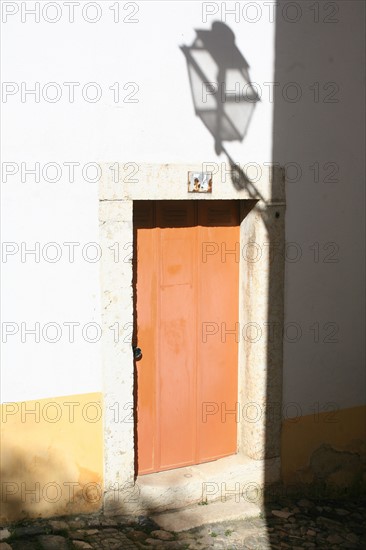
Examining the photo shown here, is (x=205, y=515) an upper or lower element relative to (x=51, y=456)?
lower

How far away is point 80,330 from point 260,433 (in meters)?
1.77

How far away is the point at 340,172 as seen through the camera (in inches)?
228

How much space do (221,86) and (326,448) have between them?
3.10 m

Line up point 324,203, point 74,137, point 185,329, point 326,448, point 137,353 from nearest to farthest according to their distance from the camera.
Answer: point 74,137 → point 137,353 → point 185,329 → point 324,203 → point 326,448

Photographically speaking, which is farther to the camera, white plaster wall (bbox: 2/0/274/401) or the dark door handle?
the dark door handle

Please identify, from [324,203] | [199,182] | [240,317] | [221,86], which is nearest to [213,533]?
[240,317]

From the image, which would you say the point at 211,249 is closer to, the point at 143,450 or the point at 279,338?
the point at 279,338

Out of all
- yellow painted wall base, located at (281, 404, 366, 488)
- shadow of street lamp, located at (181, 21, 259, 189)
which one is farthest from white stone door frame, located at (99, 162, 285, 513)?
shadow of street lamp, located at (181, 21, 259, 189)

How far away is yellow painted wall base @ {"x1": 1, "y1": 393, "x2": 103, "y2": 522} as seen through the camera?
4.89m

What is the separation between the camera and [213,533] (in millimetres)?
5262

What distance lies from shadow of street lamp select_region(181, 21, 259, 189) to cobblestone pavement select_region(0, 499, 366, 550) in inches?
101

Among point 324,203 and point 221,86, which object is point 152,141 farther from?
point 324,203

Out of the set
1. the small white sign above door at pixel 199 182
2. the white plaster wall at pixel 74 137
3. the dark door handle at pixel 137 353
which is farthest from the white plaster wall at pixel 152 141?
the dark door handle at pixel 137 353

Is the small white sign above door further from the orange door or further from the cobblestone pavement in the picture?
the cobblestone pavement
